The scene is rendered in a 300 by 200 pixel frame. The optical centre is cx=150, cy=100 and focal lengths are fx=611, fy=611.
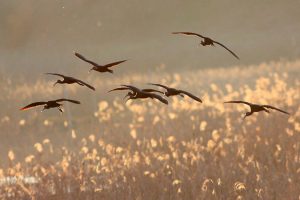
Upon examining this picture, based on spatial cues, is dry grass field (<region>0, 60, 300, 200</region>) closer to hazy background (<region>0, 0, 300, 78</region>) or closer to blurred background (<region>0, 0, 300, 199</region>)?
blurred background (<region>0, 0, 300, 199</region>)

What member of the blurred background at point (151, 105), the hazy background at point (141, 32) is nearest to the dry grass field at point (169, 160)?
the blurred background at point (151, 105)

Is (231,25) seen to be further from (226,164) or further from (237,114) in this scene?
(226,164)

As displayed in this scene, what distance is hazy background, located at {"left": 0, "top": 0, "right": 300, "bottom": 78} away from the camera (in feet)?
98.7

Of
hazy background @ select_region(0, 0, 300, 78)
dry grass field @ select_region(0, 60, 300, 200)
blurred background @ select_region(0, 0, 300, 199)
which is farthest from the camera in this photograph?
hazy background @ select_region(0, 0, 300, 78)

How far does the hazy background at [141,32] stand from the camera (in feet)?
98.7

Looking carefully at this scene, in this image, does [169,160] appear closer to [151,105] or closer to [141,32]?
[151,105]

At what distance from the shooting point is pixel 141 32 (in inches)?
1716

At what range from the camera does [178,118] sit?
13.1m

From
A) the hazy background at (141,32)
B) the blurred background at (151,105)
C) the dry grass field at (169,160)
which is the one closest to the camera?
the dry grass field at (169,160)

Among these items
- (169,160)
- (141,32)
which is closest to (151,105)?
(169,160)

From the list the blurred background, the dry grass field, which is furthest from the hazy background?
the dry grass field

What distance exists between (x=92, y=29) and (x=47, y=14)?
371cm

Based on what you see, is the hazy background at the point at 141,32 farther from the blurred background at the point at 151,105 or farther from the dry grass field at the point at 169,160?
the dry grass field at the point at 169,160

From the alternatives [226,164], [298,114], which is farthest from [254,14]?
[226,164]
